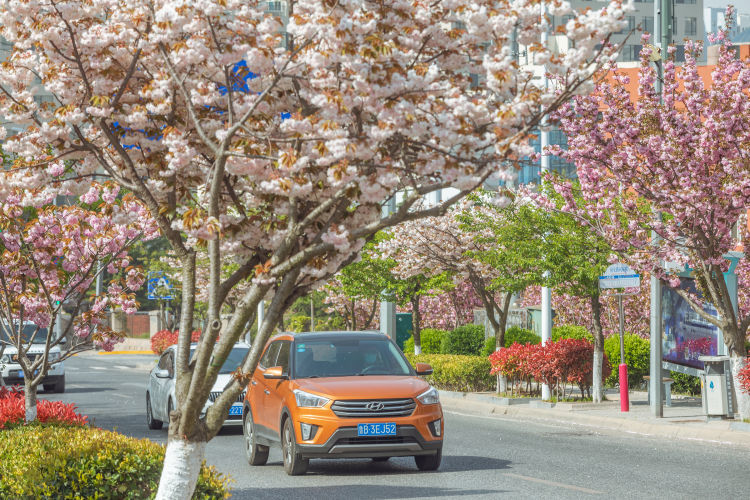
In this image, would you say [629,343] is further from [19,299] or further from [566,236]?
[19,299]

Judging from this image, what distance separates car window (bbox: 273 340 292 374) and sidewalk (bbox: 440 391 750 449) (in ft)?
22.0

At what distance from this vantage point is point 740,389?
18359mm

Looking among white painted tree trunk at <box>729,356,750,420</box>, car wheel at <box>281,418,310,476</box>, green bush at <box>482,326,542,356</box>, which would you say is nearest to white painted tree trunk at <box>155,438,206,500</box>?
car wheel at <box>281,418,310,476</box>

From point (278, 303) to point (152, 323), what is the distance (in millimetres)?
65170

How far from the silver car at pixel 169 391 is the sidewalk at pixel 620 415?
5.63 metres

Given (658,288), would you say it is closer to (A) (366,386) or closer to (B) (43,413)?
(A) (366,386)

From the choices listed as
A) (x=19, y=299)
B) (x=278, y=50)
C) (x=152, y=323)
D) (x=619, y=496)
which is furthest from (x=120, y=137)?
(x=152, y=323)

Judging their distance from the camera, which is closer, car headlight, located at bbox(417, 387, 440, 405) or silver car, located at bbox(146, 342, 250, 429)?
car headlight, located at bbox(417, 387, 440, 405)

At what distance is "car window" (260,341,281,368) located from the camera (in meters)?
15.3

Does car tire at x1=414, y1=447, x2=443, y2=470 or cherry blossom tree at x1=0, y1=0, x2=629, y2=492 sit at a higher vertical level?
cherry blossom tree at x1=0, y1=0, x2=629, y2=492

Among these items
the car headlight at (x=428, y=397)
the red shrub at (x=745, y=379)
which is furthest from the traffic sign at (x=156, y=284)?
the car headlight at (x=428, y=397)

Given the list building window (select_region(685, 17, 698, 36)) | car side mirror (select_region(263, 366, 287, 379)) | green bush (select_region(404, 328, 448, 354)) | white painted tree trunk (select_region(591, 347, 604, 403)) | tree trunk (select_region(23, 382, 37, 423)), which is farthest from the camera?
building window (select_region(685, 17, 698, 36))

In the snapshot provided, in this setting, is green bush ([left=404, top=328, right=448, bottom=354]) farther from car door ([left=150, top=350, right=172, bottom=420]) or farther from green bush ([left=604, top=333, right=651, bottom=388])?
car door ([left=150, top=350, right=172, bottom=420])

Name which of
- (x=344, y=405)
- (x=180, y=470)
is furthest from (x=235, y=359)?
(x=180, y=470)
